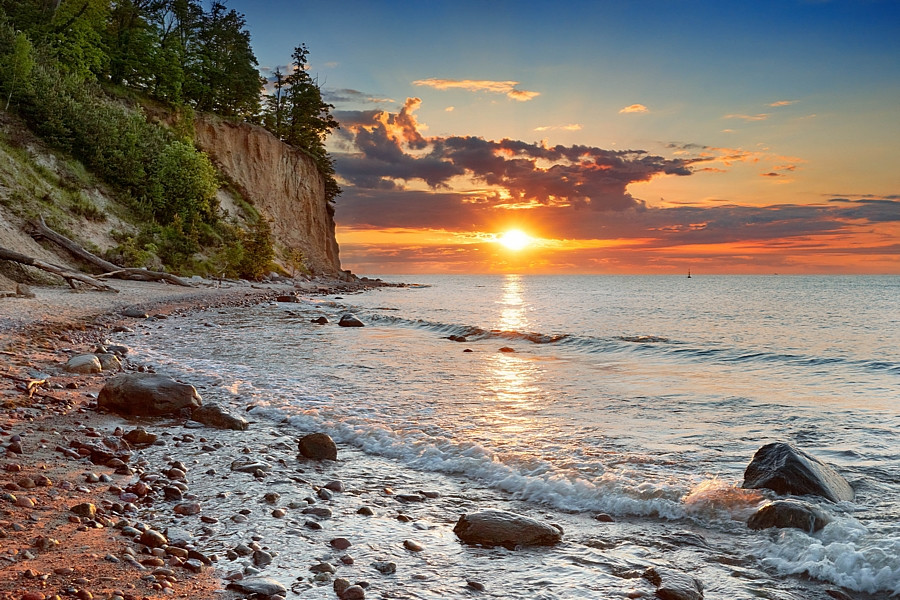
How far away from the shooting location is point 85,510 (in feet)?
14.9

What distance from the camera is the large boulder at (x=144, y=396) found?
8.28m

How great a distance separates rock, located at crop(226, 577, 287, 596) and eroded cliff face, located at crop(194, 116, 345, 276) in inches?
2247

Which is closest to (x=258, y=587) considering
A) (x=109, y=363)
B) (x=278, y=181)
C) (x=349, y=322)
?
(x=109, y=363)

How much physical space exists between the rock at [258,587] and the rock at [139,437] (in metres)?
3.87

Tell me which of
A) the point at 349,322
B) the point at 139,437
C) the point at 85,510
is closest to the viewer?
the point at 85,510

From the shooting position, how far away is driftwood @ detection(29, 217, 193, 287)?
2681cm

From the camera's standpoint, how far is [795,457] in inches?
253

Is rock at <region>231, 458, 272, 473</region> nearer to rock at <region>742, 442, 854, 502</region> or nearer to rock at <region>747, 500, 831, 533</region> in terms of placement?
rock at <region>747, 500, 831, 533</region>

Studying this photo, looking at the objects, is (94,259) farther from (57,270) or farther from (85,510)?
(85,510)

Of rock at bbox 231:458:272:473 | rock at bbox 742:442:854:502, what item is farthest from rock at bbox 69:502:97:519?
rock at bbox 742:442:854:502

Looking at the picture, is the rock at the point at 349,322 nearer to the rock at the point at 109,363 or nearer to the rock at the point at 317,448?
the rock at the point at 109,363

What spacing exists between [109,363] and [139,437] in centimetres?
510

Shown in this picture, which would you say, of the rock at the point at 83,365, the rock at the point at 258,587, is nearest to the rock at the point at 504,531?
the rock at the point at 258,587

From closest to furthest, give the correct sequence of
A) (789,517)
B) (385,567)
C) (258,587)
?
(258,587)
(385,567)
(789,517)
